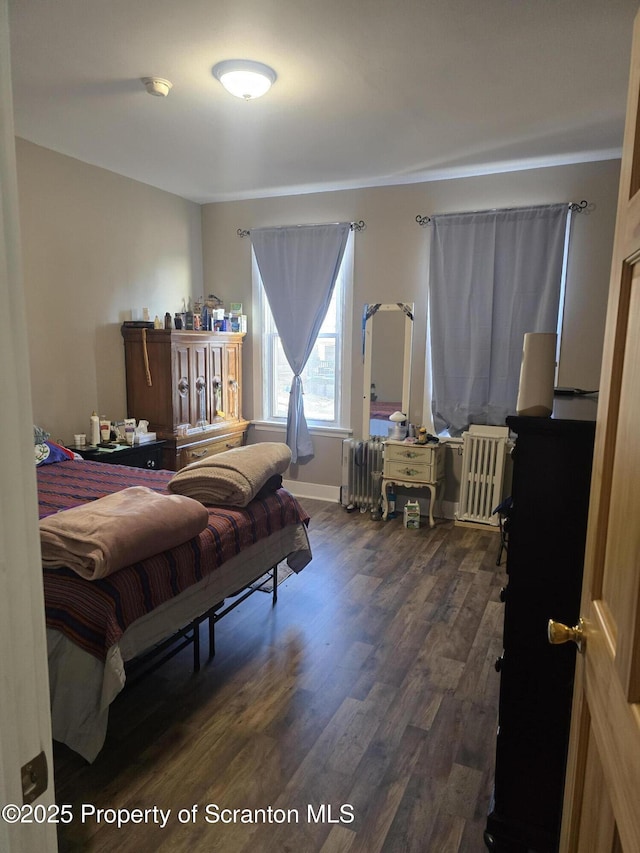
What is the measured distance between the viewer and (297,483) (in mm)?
5156

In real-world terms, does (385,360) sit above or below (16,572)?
above

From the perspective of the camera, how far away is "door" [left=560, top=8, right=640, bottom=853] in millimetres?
701

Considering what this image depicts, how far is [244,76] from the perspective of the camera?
2.50 m

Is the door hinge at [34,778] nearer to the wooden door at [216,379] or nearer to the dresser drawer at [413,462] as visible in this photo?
the dresser drawer at [413,462]

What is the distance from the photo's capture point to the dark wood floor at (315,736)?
5.40 feet

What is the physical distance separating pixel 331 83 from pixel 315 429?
2.95 metres

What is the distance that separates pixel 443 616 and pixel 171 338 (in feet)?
9.21

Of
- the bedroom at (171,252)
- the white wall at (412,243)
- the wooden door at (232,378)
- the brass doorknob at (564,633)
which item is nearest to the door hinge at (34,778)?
the brass doorknob at (564,633)

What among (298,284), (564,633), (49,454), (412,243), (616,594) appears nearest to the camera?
(616,594)

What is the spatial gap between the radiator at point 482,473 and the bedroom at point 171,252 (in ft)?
2.17

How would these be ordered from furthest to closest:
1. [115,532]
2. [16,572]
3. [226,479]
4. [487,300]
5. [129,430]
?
[487,300] → [129,430] → [226,479] → [115,532] → [16,572]

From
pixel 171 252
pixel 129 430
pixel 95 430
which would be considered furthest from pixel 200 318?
pixel 95 430

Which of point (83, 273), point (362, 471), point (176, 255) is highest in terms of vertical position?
point (176, 255)

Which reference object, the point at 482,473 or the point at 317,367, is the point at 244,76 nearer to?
the point at 317,367
